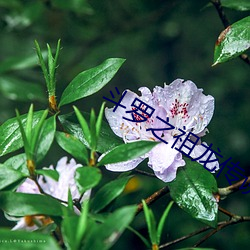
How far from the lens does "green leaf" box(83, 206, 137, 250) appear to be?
77cm

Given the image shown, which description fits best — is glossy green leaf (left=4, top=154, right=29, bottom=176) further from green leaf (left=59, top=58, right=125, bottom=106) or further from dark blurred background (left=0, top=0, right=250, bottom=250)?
dark blurred background (left=0, top=0, right=250, bottom=250)

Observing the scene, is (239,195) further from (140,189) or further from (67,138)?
(67,138)

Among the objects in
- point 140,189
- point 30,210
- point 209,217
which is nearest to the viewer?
point 30,210

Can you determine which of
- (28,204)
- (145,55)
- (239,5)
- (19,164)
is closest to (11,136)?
(19,164)

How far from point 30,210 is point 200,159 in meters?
0.33

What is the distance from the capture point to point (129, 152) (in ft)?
3.05

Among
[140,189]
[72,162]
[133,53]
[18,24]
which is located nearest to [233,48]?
[72,162]

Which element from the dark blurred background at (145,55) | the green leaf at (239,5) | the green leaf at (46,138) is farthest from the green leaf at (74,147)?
the dark blurred background at (145,55)

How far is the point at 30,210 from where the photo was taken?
36.1 inches

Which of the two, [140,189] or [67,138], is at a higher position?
[67,138]

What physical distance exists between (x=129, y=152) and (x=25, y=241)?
0.74 feet

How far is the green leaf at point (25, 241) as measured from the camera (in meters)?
0.73

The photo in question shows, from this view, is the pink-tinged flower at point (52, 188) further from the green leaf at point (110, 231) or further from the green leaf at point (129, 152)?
the green leaf at point (110, 231)

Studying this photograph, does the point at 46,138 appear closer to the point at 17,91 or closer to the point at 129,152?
the point at 129,152
